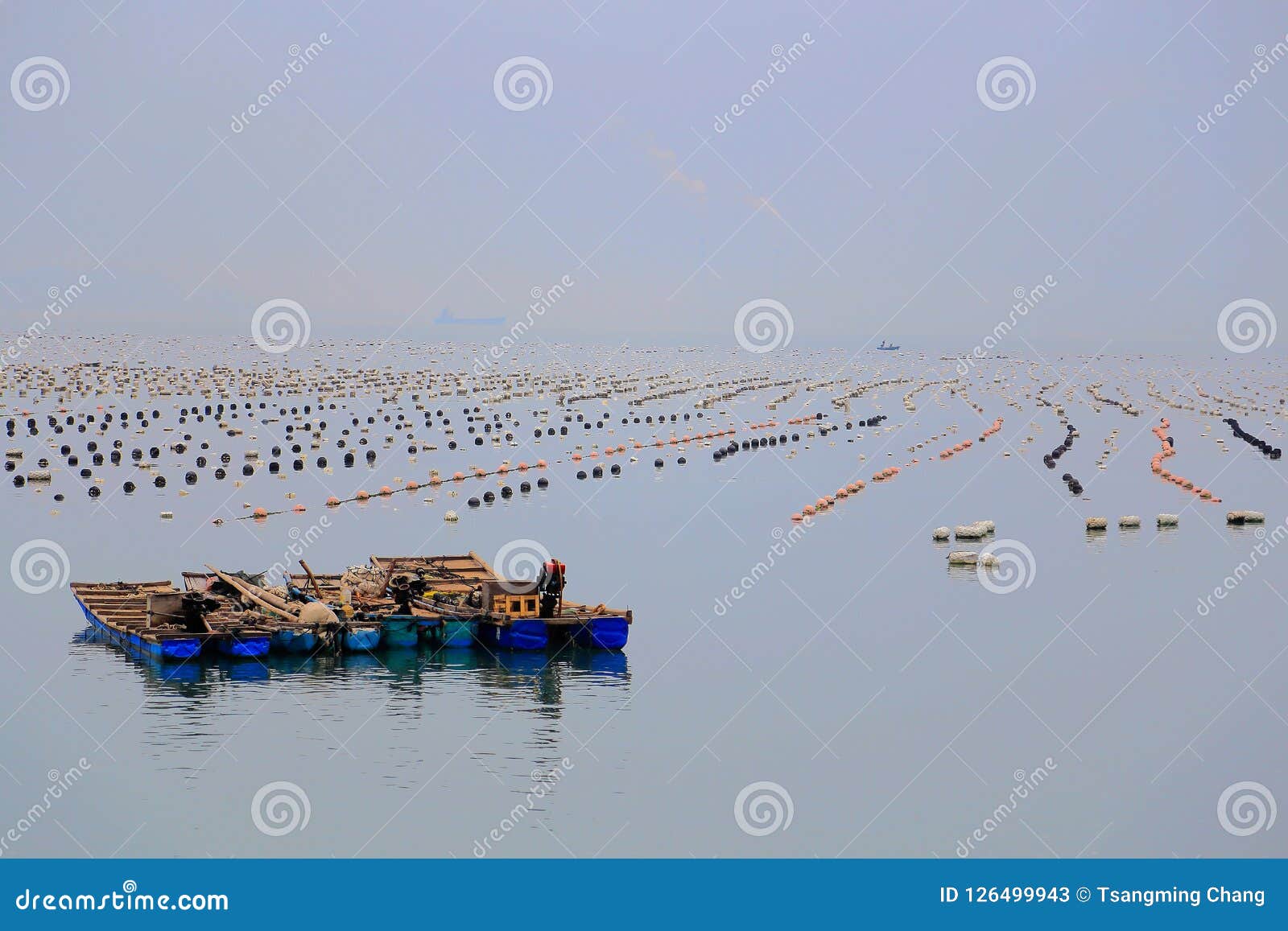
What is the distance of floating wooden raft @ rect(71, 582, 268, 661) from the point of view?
1933 inches

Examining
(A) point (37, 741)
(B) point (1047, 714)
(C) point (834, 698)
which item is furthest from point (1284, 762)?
(A) point (37, 741)

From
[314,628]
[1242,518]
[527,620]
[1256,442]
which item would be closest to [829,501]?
[1242,518]

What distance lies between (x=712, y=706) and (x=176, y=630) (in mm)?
17844

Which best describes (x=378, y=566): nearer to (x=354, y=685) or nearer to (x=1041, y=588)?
(x=354, y=685)

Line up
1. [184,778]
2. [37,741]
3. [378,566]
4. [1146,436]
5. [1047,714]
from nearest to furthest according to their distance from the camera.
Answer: [184,778]
[37,741]
[1047,714]
[378,566]
[1146,436]

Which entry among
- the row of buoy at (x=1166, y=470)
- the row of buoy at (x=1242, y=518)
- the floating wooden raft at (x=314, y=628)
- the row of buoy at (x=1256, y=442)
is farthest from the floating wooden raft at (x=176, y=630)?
the row of buoy at (x=1256, y=442)

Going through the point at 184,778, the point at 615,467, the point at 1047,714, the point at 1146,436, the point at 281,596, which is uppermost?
the point at 1146,436

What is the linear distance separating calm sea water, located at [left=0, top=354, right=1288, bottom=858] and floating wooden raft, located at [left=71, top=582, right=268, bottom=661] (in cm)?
70

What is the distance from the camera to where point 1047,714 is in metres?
47.6

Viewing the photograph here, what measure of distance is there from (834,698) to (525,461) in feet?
211

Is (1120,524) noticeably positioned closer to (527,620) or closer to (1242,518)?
(1242,518)

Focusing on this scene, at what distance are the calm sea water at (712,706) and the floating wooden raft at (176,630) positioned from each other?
699 millimetres

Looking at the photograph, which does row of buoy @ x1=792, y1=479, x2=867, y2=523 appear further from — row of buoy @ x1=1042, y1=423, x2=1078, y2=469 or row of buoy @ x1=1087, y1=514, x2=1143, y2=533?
row of buoy @ x1=1042, y1=423, x2=1078, y2=469

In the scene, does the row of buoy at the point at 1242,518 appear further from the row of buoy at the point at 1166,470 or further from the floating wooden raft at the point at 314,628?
the floating wooden raft at the point at 314,628
